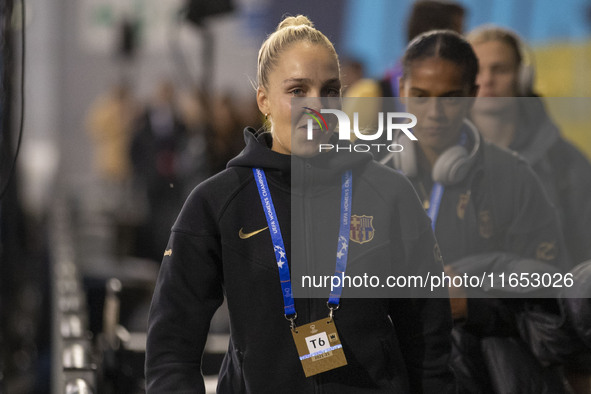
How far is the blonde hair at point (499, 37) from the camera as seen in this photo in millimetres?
3330

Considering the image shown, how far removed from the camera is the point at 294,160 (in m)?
2.58

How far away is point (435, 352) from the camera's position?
8.52ft

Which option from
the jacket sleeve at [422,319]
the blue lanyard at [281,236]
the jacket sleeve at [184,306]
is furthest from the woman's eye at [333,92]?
the jacket sleeve at [184,306]

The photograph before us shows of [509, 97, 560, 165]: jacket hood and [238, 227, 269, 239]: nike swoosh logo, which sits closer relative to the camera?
[238, 227, 269, 239]: nike swoosh logo

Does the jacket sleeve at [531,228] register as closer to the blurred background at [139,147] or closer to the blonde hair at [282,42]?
the blurred background at [139,147]

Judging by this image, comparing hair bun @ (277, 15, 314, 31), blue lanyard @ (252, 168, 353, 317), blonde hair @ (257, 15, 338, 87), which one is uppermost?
hair bun @ (277, 15, 314, 31)

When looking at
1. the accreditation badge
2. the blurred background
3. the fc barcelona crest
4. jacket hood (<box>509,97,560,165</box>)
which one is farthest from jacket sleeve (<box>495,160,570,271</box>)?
the accreditation badge

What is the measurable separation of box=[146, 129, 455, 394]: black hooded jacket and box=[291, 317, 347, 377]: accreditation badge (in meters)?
0.03

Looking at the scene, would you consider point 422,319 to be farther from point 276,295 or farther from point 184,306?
point 184,306

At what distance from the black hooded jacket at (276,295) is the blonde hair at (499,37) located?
940mm

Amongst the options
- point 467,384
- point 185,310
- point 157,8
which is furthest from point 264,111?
point 157,8

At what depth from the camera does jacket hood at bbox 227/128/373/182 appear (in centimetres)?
258

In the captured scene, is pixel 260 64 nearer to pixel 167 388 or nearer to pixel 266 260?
pixel 266 260

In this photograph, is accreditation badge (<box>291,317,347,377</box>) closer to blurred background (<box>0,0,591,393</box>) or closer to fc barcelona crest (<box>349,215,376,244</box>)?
fc barcelona crest (<box>349,215,376,244</box>)
